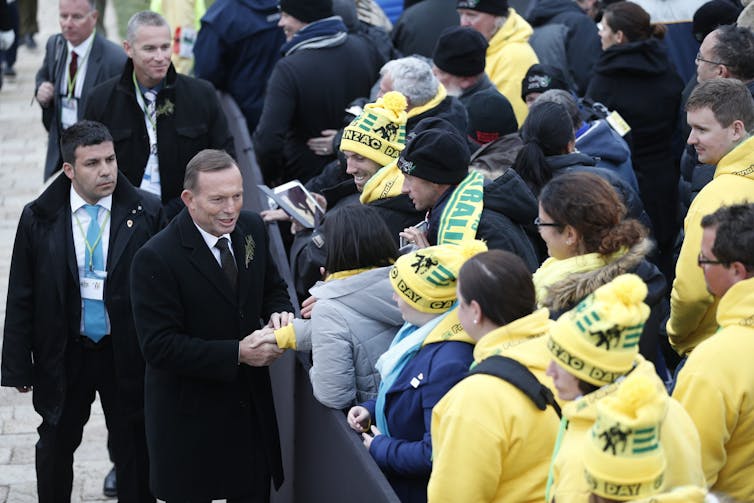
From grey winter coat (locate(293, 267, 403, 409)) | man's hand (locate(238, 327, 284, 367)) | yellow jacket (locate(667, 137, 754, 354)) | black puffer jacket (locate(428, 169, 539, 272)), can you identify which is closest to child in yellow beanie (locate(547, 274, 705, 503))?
grey winter coat (locate(293, 267, 403, 409))

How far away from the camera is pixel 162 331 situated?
5.32m

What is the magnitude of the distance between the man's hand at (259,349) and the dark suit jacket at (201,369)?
53 mm

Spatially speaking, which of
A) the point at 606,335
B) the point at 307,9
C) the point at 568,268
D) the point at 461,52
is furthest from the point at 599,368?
the point at 307,9

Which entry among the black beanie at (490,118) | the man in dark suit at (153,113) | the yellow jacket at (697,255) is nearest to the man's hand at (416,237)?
the yellow jacket at (697,255)

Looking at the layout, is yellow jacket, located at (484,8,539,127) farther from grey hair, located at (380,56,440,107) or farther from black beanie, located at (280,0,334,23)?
grey hair, located at (380,56,440,107)

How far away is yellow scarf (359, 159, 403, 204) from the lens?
234 inches

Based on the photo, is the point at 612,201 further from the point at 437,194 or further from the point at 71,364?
the point at 71,364

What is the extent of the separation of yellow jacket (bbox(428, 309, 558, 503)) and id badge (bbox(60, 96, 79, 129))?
18.3ft

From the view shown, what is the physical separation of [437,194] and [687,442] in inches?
98.5

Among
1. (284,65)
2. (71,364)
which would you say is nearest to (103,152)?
(71,364)

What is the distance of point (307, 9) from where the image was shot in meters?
8.16

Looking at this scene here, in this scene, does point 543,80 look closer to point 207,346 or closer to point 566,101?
point 566,101

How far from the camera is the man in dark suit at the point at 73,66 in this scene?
858cm

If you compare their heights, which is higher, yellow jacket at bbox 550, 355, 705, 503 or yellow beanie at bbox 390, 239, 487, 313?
yellow jacket at bbox 550, 355, 705, 503
